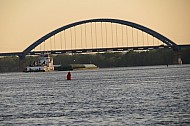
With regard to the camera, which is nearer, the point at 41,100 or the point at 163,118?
the point at 163,118

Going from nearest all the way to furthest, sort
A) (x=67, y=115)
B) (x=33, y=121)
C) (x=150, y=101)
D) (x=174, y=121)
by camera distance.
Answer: (x=174, y=121), (x=33, y=121), (x=67, y=115), (x=150, y=101)

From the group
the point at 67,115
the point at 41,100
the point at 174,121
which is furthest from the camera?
the point at 41,100

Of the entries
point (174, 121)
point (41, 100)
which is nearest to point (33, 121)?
point (174, 121)

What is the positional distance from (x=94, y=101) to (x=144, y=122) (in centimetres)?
1674

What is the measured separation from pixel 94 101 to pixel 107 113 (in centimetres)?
1112

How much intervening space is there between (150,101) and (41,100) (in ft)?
34.7

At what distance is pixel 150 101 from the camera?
5028 centimetres

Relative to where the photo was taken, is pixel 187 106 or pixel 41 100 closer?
pixel 187 106

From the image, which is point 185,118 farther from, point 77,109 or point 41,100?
point 41,100

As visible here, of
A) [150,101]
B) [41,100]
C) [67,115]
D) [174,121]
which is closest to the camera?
[174,121]

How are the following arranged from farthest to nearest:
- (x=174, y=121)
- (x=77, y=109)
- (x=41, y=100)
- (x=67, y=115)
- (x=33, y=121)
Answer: (x=41, y=100), (x=77, y=109), (x=67, y=115), (x=33, y=121), (x=174, y=121)

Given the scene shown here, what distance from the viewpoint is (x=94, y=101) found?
52.9 m

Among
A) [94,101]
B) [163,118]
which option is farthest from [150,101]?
[163,118]

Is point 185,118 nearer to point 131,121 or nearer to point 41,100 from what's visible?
point 131,121
